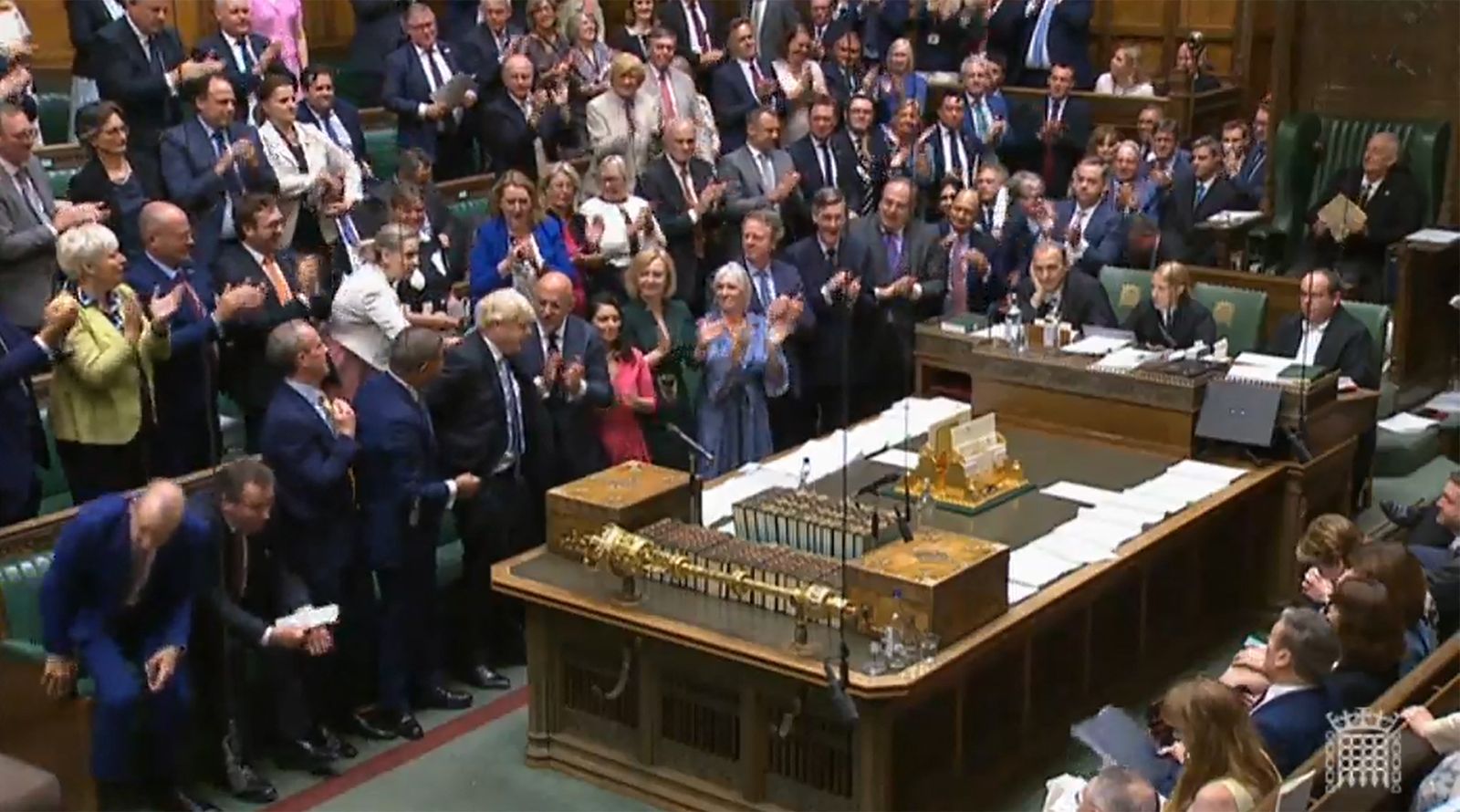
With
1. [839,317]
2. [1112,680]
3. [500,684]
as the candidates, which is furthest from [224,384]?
[1112,680]

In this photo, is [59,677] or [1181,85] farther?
[1181,85]

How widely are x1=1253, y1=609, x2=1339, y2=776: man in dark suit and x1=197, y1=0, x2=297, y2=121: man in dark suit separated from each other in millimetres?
4449

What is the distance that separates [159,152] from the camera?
6.84m

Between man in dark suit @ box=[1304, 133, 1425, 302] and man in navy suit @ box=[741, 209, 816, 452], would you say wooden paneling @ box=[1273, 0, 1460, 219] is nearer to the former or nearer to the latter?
man in dark suit @ box=[1304, 133, 1425, 302]

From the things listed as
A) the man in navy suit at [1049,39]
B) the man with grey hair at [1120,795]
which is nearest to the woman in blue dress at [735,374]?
the man with grey hair at [1120,795]

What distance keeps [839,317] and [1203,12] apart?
17.4 feet

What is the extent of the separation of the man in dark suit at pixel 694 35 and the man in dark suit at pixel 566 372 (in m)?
3.38

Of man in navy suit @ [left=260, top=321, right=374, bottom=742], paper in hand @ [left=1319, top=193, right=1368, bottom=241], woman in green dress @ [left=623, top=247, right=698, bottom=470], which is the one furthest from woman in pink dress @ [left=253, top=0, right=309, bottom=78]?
paper in hand @ [left=1319, top=193, right=1368, bottom=241]

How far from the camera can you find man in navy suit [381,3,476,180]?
8219 millimetres

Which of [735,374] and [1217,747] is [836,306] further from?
[1217,747]

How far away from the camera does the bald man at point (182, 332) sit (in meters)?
5.89

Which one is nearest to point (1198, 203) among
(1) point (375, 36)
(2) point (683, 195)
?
(2) point (683, 195)

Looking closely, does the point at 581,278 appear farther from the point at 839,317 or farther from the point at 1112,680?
the point at 1112,680

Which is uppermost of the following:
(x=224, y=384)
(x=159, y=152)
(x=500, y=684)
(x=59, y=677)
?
(x=159, y=152)
